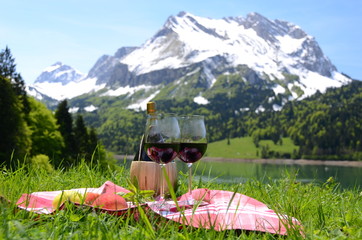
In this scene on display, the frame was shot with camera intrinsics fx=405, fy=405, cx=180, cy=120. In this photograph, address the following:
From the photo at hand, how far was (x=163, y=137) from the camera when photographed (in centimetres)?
385

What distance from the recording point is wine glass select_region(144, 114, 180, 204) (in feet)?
12.6

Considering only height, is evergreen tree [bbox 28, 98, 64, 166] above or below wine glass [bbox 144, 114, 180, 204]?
below

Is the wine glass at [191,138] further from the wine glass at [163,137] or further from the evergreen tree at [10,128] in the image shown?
the evergreen tree at [10,128]

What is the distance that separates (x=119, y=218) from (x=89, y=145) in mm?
48422

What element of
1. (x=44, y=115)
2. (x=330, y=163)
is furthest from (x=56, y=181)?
(x=330, y=163)

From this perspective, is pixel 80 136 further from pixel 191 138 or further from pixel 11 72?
pixel 191 138

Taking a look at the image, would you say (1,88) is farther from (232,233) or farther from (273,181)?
(232,233)

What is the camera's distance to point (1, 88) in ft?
117

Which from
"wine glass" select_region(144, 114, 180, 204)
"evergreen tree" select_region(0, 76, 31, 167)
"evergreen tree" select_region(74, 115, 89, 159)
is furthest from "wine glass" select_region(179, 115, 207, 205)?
"evergreen tree" select_region(74, 115, 89, 159)

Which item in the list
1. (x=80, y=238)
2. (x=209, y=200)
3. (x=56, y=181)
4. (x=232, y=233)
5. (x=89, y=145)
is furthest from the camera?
(x=89, y=145)

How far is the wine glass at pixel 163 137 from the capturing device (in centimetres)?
385

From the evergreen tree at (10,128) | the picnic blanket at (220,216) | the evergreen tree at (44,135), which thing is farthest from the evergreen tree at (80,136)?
the picnic blanket at (220,216)

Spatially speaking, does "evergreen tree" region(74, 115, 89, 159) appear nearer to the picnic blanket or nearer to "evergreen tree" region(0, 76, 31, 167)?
"evergreen tree" region(0, 76, 31, 167)

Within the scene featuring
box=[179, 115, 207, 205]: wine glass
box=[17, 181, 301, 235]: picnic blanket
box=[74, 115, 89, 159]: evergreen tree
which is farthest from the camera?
box=[74, 115, 89, 159]: evergreen tree
